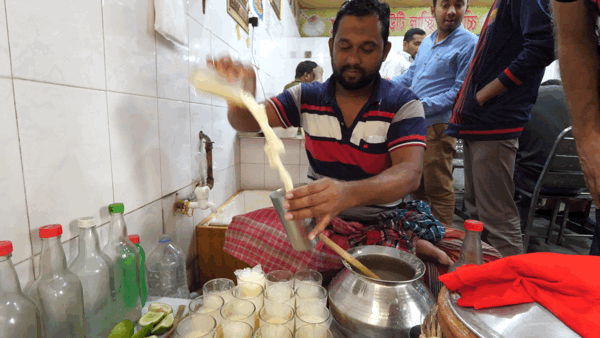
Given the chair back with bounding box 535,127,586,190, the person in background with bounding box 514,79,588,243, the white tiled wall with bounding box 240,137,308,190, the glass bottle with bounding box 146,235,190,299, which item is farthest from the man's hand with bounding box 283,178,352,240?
the person in background with bounding box 514,79,588,243

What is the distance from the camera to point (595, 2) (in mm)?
793

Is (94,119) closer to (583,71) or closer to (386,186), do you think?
(386,186)

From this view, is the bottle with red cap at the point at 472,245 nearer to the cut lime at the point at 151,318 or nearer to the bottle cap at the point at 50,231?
the cut lime at the point at 151,318

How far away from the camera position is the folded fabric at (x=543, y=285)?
387 mm

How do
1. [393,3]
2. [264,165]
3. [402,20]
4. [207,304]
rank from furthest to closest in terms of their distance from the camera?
1. [402,20]
2. [393,3]
3. [264,165]
4. [207,304]

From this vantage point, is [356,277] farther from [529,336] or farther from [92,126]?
[92,126]

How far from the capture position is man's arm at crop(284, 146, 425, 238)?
708mm

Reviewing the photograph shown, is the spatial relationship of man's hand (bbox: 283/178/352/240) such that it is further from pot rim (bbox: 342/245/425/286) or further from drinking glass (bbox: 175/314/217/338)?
drinking glass (bbox: 175/314/217/338)

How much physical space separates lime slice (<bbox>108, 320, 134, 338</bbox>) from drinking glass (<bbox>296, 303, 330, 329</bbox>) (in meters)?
0.46

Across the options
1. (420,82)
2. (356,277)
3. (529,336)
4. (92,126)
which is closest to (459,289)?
(529,336)

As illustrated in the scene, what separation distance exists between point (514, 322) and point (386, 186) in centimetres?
68

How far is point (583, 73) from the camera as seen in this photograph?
81 cm

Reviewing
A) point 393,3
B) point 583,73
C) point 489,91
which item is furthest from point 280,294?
point 393,3

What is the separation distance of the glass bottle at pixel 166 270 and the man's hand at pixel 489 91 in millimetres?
1754
